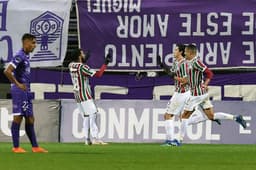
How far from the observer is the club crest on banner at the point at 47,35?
21469 millimetres

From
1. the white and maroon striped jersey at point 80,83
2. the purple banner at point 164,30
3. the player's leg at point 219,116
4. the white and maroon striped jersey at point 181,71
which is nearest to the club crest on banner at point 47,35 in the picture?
the purple banner at point 164,30

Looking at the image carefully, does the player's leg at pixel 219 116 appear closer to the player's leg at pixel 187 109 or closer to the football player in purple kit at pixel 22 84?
the player's leg at pixel 187 109

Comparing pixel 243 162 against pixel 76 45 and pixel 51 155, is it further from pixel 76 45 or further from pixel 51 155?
pixel 76 45

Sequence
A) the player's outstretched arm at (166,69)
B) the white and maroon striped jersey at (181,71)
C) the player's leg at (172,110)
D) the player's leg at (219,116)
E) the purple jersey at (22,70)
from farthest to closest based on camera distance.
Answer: the player's outstretched arm at (166,69) < the player's leg at (219,116) < the white and maroon striped jersey at (181,71) < the player's leg at (172,110) < the purple jersey at (22,70)

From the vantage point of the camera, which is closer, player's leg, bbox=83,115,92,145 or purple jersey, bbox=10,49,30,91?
purple jersey, bbox=10,49,30,91

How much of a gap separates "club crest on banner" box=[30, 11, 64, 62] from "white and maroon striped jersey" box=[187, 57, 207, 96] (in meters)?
3.92

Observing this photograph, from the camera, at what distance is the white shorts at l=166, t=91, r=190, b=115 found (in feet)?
62.4

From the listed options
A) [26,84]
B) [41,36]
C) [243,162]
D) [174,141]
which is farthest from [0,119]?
[243,162]

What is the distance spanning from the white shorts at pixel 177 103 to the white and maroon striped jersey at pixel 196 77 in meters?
0.21

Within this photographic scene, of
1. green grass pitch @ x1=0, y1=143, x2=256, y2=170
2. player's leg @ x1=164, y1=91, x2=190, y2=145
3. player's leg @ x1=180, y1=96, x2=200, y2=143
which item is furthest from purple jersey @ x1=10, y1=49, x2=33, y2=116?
player's leg @ x1=180, y1=96, x2=200, y2=143

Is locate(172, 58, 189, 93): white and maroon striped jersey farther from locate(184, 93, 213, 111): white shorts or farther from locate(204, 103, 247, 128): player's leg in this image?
locate(204, 103, 247, 128): player's leg

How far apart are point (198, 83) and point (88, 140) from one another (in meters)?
2.64

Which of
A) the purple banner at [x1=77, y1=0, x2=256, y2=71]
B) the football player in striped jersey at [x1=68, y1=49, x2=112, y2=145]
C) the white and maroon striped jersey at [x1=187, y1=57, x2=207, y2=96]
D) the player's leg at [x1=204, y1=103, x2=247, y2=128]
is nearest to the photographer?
the white and maroon striped jersey at [x1=187, y1=57, x2=207, y2=96]

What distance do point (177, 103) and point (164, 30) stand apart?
2.95m
